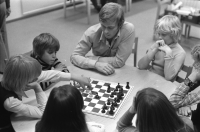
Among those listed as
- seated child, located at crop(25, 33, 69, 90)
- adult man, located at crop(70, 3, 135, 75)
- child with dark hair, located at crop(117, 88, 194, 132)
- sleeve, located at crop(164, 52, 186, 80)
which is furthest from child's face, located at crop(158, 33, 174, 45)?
child with dark hair, located at crop(117, 88, 194, 132)

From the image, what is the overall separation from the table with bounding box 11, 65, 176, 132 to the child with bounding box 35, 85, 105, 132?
0.34 metres

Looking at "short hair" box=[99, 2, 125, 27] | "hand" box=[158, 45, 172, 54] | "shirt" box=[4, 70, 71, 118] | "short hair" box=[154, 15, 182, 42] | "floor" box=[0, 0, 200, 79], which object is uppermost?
"short hair" box=[99, 2, 125, 27]

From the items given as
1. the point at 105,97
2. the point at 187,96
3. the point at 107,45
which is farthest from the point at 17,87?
the point at 187,96

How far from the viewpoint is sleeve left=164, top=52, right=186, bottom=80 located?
242 cm

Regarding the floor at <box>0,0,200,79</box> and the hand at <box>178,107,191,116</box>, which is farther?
the floor at <box>0,0,200,79</box>

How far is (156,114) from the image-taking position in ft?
4.38

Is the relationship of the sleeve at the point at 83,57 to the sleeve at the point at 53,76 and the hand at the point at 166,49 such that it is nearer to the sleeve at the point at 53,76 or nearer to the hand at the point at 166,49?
the sleeve at the point at 53,76

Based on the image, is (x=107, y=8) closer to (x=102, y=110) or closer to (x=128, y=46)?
(x=128, y=46)

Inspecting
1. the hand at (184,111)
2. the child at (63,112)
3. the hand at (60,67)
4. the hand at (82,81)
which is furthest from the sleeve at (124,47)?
the child at (63,112)

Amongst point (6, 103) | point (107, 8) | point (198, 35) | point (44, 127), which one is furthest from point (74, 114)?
point (198, 35)

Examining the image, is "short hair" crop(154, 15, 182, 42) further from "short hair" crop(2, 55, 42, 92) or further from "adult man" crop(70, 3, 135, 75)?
"short hair" crop(2, 55, 42, 92)

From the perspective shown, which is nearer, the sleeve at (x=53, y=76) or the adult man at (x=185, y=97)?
the adult man at (x=185, y=97)

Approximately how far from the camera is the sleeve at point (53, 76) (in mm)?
2145

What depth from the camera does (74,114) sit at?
1415 millimetres
